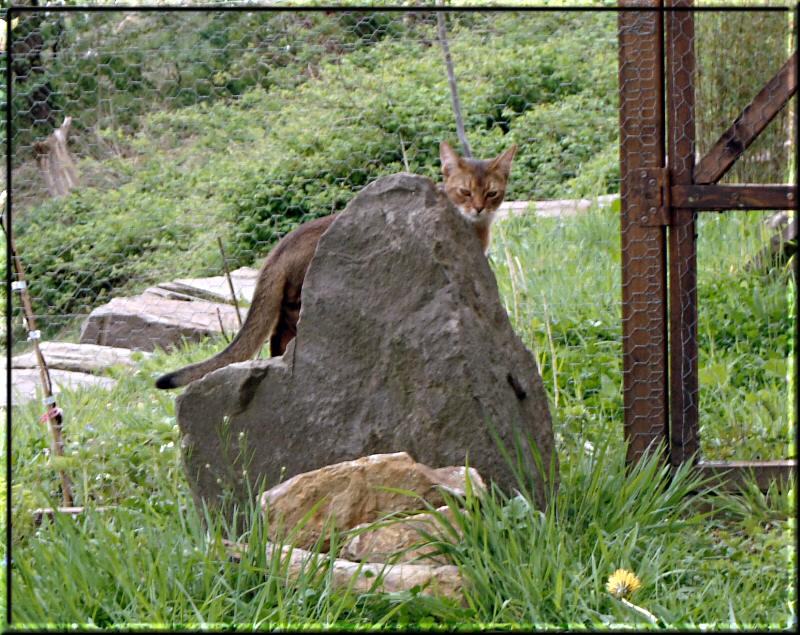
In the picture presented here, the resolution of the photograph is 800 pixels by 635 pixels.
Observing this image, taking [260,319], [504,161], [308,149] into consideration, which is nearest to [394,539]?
[260,319]

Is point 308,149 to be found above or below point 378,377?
above

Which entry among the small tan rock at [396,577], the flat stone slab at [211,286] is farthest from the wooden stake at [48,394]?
the flat stone slab at [211,286]

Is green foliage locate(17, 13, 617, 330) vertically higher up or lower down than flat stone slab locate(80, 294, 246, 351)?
higher up

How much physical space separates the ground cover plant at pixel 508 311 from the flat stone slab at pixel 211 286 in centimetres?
12

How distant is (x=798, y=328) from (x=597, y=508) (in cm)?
144

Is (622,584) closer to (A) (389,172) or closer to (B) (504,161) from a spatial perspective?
(B) (504,161)

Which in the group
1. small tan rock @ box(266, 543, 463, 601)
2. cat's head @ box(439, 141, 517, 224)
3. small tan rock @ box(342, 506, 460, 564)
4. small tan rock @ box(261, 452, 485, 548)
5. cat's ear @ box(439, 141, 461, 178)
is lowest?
small tan rock @ box(266, 543, 463, 601)

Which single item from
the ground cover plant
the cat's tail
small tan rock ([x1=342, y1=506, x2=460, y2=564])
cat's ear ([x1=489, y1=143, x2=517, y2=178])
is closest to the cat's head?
cat's ear ([x1=489, y1=143, x2=517, y2=178])

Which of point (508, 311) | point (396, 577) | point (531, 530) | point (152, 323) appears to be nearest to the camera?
point (396, 577)

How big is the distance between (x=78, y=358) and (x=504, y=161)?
3.07 metres

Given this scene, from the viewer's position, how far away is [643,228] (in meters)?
4.02

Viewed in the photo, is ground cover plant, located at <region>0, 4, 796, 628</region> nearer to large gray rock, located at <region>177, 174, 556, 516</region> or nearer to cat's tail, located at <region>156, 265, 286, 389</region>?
large gray rock, located at <region>177, 174, 556, 516</region>

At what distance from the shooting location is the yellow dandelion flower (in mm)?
3018

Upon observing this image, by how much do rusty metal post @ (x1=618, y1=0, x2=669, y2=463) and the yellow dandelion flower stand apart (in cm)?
110
